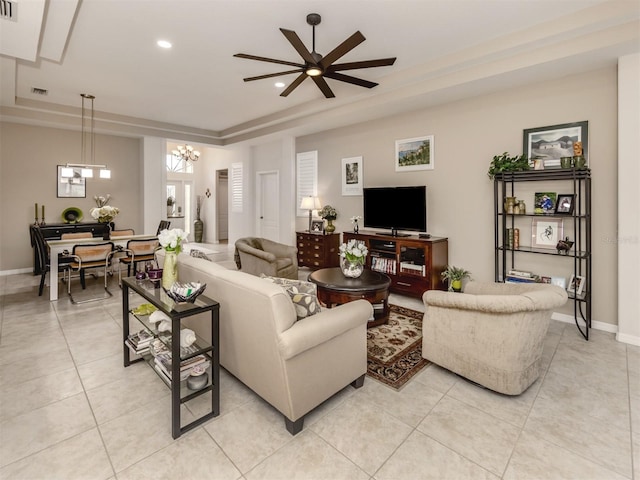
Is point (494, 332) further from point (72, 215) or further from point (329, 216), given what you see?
point (72, 215)

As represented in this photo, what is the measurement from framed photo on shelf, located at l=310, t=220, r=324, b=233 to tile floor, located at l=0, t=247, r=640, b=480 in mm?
4064

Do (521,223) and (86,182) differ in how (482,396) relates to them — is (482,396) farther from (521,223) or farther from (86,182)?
(86,182)

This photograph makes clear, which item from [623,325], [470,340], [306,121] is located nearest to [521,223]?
[623,325]

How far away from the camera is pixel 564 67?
3393 millimetres

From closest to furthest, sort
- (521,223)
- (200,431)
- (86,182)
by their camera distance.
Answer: (200,431) → (521,223) → (86,182)

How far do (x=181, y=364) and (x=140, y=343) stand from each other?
64 cm

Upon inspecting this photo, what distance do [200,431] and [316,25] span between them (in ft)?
11.5

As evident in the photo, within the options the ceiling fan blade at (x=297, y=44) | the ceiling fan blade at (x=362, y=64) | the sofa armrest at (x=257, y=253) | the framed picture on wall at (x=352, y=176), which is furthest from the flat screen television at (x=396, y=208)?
the ceiling fan blade at (x=297, y=44)

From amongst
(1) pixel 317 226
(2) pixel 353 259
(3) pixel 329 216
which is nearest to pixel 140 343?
(2) pixel 353 259

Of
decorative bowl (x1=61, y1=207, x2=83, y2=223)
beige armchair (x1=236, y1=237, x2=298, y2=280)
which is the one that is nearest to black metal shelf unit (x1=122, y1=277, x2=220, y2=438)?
beige armchair (x1=236, y1=237, x2=298, y2=280)

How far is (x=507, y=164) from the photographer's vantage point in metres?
3.78

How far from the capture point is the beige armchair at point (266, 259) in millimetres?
4652

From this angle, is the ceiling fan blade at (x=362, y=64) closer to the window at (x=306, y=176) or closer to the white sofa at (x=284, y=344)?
the white sofa at (x=284, y=344)

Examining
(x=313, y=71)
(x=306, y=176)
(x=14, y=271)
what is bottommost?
(x=14, y=271)
